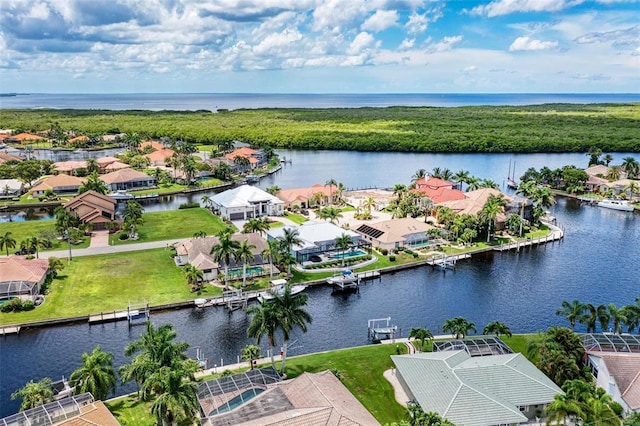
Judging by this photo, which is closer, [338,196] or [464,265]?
[464,265]

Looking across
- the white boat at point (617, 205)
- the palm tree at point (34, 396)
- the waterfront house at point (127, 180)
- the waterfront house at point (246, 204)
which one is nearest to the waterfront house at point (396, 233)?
the waterfront house at point (246, 204)

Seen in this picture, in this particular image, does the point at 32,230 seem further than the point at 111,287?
Yes

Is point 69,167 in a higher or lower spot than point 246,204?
higher

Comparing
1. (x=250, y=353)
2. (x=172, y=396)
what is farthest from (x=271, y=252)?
(x=172, y=396)

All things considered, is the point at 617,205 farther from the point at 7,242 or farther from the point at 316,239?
the point at 7,242

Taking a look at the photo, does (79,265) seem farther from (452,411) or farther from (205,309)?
(452,411)

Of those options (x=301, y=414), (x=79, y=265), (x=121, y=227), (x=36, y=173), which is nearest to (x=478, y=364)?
(x=301, y=414)
